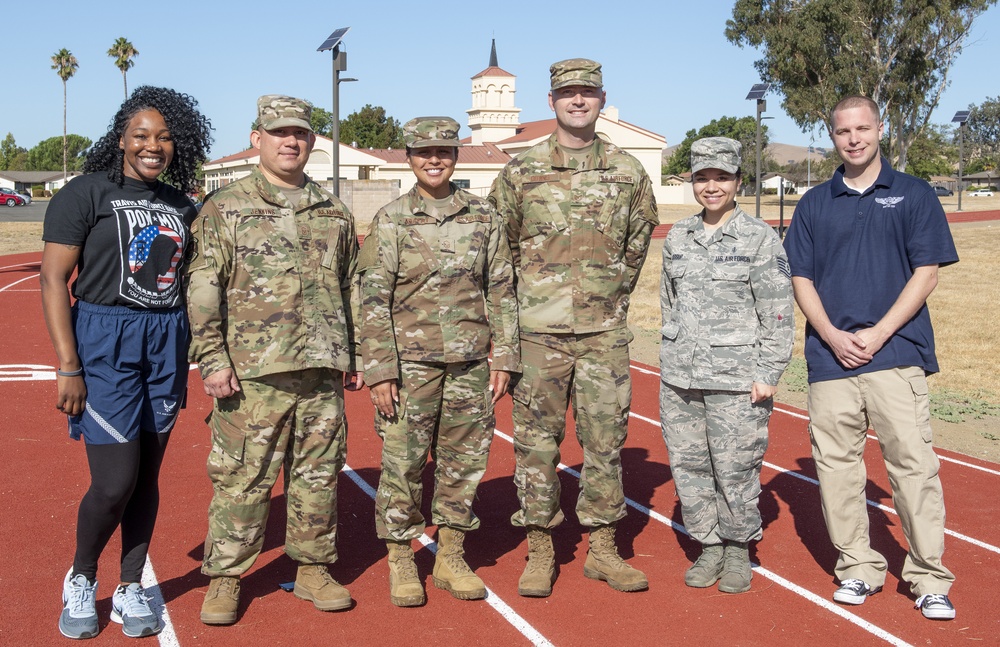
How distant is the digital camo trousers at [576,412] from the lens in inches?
194

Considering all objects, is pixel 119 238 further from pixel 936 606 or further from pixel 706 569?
pixel 936 606

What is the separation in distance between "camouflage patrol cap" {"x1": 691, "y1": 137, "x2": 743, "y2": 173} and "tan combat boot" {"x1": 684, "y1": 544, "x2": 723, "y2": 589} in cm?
194

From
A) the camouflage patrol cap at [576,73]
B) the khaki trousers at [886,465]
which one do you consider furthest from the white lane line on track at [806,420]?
the camouflage patrol cap at [576,73]

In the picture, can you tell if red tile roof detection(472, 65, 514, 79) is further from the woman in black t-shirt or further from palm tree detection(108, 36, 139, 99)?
the woman in black t-shirt

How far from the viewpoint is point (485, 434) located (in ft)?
15.9

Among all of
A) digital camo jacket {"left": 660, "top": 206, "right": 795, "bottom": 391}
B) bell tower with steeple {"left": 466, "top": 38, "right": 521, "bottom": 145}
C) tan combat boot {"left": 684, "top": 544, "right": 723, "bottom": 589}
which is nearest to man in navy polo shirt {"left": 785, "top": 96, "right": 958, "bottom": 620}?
digital camo jacket {"left": 660, "top": 206, "right": 795, "bottom": 391}

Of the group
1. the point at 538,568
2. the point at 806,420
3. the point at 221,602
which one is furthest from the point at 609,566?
the point at 806,420

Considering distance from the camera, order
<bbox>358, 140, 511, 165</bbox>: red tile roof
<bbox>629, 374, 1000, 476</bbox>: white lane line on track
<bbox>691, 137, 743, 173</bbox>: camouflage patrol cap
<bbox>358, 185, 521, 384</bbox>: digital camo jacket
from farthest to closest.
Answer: <bbox>358, 140, 511, 165</bbox>: red tile roof → <bbox>629, 374, 1000, 476</bbox>: white lane line on track → <bbox>691, 137, 743, 173</bbox>: camouflage patrol cap → <bbox>358, 185, 521, 384</bbox>: digital camo jacket

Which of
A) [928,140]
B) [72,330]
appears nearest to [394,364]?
[72,330]

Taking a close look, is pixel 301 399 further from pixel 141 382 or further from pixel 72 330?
pixel 72 330

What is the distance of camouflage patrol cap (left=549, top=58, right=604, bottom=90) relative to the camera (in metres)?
4.83

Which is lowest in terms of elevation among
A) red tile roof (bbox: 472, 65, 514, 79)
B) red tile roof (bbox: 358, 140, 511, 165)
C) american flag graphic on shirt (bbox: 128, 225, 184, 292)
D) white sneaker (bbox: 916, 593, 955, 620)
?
white sneaker (bbox: 916, 593, 955, 620)

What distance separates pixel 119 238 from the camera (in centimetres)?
418

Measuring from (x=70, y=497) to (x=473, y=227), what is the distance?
3536mm
